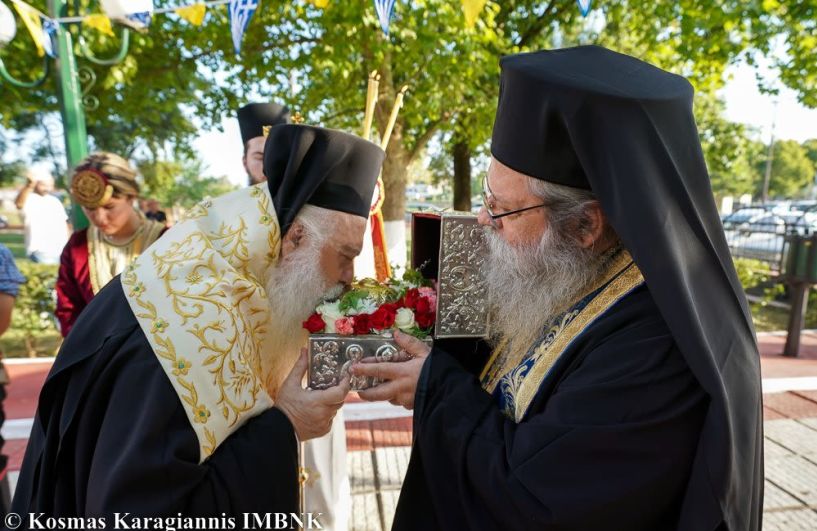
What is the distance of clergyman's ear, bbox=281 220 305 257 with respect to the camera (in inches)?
77.7

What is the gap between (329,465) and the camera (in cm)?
299

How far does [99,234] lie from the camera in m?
3.53

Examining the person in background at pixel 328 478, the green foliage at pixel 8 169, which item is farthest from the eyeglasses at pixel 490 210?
the green foliage at pixel 8 169

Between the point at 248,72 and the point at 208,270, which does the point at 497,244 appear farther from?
the point at 248,72

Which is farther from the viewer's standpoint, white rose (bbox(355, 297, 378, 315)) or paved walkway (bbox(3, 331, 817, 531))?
paved walkway (bbox(3, 331, 817, 531))

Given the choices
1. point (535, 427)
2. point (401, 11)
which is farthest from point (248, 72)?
point (535, 427)

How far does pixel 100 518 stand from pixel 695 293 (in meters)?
1.63

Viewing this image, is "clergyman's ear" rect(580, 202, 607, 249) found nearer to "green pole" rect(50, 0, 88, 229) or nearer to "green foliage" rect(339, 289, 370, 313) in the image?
"green foliage" rect(339, 289, 370, 313)

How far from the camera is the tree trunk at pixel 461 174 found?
39.4 feet

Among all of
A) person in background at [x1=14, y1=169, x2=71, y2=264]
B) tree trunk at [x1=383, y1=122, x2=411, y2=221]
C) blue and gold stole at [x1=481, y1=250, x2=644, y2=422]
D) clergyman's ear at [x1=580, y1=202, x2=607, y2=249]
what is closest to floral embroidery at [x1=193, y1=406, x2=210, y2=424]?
blue and gold stole at [x1=481, y1=250, x2=644, y2=422]

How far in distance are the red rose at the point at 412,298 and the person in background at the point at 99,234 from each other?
2249 millimetres

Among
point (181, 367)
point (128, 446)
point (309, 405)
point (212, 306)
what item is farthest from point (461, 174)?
point (128, 446)

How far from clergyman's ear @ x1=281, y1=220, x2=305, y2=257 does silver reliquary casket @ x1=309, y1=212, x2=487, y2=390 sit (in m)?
0.37

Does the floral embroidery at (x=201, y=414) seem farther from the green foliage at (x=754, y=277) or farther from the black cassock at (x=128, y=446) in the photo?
the green foliage at (x=754, y=277)
